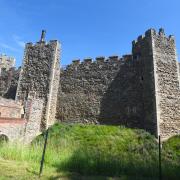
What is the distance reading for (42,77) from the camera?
2097 cm

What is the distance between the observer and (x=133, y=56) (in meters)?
20.0

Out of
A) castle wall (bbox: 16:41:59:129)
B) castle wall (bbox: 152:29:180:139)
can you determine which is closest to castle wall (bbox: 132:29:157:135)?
castle wall (bbox: 152:29:180:139)

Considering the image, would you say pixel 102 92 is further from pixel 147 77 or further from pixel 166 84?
pixel 166 84

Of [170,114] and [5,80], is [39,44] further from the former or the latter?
→ [170,114]

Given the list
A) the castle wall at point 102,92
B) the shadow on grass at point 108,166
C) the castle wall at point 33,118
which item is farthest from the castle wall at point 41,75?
the shadow on grass at point 108,166

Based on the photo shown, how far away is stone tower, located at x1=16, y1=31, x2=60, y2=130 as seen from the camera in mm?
20000

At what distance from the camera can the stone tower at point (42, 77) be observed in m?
20.0

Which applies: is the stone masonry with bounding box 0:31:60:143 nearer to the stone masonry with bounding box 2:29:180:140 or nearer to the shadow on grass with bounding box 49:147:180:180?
the stone masonry with bounding box 2:29:180:140

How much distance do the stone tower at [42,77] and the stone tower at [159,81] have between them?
6.37 metres

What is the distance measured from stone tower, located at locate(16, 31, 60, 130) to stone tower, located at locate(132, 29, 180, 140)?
20.9ft

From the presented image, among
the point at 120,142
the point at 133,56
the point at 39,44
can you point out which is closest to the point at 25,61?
the point at 39,44

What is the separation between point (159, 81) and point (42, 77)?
8842 millimetres

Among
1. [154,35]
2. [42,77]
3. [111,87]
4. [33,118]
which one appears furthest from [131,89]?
[33,118]

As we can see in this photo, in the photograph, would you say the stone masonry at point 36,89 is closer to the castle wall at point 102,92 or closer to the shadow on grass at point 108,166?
the castle wall at point 102,92
